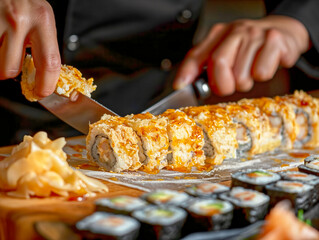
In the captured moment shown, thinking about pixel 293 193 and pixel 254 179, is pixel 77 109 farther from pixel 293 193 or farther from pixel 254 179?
pixel 293 193

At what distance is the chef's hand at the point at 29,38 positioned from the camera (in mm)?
1928

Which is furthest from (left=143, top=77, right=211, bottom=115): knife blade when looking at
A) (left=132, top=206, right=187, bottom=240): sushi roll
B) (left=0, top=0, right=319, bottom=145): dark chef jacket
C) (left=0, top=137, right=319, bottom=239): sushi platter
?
(left=132, top=206, right=187, bottom=240): sushi roll

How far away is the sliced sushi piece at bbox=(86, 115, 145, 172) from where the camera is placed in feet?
7.02

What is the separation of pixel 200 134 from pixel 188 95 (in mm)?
751

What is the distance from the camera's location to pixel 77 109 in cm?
239

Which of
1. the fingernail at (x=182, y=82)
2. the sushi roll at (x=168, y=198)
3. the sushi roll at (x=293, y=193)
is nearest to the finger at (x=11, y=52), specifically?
the sushi roll at (x=168, y=198)

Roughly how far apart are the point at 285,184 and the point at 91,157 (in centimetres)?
105

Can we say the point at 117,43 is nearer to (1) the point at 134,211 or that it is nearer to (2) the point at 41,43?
(2) the point at 41,43

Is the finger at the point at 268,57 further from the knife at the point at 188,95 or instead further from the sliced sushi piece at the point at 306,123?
the knife at the point at 188,95

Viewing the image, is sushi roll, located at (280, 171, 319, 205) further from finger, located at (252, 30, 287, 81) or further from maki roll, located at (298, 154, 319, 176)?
finger, located at (252, 30, 287, 81)

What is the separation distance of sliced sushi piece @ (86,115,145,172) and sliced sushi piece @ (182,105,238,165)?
41cm

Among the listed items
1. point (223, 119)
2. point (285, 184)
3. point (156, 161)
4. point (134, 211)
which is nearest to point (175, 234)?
point (134, 211)

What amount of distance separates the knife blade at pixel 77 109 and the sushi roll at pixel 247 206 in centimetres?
112

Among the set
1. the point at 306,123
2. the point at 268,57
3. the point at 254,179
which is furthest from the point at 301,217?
the point at 268,57
